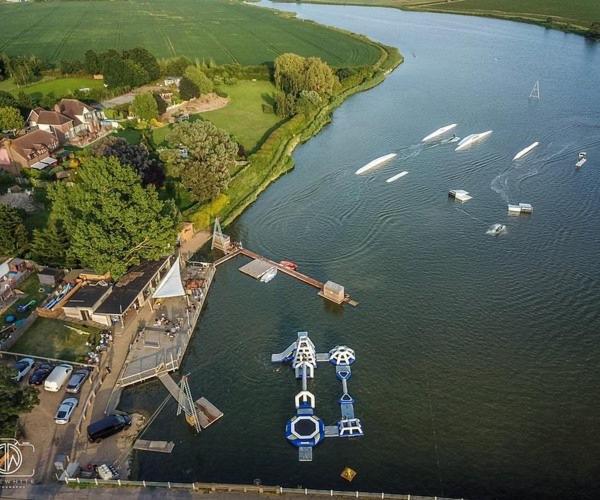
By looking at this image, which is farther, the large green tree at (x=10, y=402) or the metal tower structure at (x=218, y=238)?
the metal tower structure at (x=218, y=238)

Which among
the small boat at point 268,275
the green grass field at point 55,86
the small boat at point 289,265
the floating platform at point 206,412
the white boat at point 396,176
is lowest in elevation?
the green grass field at point 55,86

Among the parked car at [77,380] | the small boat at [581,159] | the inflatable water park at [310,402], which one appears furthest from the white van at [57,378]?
the small boat at [581,159]

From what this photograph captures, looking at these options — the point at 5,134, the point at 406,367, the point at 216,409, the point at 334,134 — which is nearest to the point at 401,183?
the point at 334,134

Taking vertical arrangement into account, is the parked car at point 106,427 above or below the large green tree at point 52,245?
below

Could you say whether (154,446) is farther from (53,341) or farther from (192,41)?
(192,41)

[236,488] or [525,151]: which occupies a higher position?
[525,151]

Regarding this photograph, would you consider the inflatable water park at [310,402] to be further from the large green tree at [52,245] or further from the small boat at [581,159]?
the small boat at [581,159]

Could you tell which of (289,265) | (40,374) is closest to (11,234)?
(40,374)
